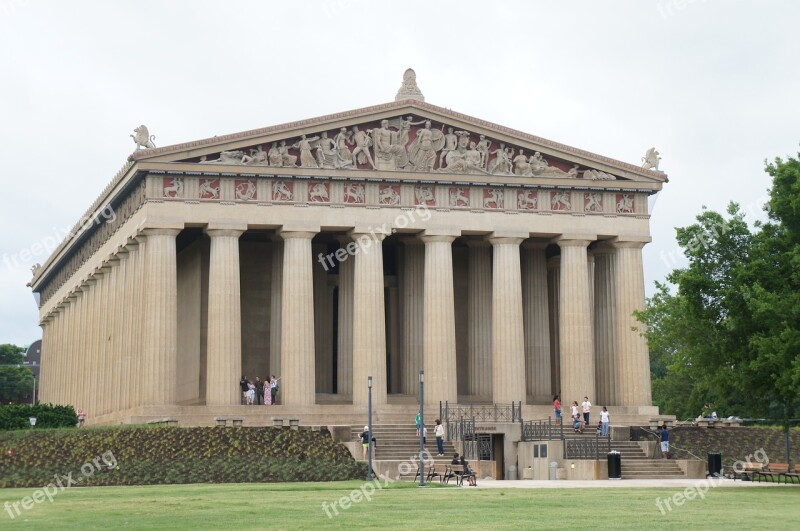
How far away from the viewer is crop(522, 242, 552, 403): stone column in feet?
246

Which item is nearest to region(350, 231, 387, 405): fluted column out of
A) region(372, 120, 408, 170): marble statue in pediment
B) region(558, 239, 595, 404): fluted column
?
region(372, 120, 408, 170): marble statue in pediment

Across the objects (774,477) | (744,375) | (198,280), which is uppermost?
(198,280)

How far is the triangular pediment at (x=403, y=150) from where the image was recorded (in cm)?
6612

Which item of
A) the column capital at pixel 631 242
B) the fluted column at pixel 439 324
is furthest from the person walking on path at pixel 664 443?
the column capital at pixel 631 242

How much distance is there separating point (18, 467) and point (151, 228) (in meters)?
17.6

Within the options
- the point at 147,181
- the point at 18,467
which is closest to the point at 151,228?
the point at 147,181

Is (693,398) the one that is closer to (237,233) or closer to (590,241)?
(590,241)

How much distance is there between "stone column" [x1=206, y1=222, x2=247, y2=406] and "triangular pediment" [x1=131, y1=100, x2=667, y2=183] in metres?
3.68

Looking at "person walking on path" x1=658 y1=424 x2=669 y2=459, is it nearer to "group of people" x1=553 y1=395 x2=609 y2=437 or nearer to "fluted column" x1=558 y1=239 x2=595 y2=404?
"group of people" x1=553 y1=395 x2=609 y2=437

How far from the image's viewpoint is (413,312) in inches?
2857

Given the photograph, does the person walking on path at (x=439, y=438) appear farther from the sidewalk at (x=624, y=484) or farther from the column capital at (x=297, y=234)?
the column capital at (x=297, y=234)

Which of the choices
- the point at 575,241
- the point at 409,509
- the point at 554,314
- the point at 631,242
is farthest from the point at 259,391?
the point at 409,509

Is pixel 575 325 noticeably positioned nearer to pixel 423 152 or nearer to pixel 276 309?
pixel 423 152

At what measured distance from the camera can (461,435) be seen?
56938 mm
